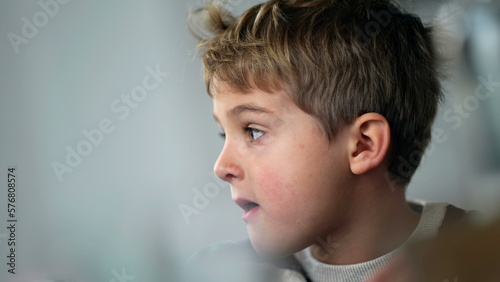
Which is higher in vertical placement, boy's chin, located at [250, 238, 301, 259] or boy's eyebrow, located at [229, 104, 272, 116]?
boy's eyebrow, located at [229, 104, 272, 116]

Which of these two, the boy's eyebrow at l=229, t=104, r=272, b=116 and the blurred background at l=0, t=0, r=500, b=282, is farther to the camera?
the blurred background at l=0, t=0, r=500, b=282

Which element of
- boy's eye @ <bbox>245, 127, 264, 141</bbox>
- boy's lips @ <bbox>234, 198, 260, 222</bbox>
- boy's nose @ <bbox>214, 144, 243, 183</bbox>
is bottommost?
boy's lips @ <bbox>234, 198, 260, 222</bbox>

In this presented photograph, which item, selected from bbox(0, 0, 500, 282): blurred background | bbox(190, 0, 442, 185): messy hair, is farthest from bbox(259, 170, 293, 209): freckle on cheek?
bbox(0, 0, 500, 282): blurred background

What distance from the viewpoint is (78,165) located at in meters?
1.21

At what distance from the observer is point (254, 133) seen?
2.86 feet

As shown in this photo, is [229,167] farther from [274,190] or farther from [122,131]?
[122,131]

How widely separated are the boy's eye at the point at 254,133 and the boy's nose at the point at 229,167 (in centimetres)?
4

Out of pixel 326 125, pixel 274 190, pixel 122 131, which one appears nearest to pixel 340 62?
pixel 326 125

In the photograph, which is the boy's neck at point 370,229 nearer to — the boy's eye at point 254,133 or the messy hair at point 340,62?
the messy hair at point 340,62

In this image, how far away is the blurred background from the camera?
42.8 inches

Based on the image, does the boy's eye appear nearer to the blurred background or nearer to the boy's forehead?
the boy's forehead

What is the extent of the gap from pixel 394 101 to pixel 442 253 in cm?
66

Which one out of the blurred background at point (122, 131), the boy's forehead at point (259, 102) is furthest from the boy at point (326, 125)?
the blurred background at point (122, 131)

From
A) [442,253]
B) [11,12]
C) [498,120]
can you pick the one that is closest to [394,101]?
[442,253]
